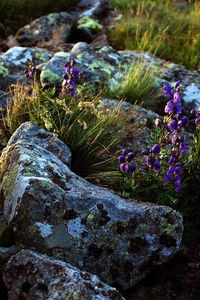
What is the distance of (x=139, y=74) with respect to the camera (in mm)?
6363

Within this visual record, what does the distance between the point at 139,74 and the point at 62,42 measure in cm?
212

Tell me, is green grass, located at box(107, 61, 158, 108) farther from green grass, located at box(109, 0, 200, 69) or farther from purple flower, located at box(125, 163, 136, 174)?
purple flower, located at box(125, 163, 136, 174)

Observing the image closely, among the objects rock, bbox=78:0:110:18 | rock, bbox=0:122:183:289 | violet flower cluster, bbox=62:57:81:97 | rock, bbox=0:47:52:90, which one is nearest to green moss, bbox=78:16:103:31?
rock, bbox=78:0:110:18

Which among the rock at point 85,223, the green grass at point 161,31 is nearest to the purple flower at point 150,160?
the rock at point 85,223

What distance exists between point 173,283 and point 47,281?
43.9 inches

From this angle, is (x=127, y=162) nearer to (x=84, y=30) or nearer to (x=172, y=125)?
(x=172, y=125)

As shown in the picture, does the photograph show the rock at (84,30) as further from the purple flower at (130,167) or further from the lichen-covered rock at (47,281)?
the lichen-covered rock at (47,281)

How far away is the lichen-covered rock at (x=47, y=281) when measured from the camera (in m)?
2.98

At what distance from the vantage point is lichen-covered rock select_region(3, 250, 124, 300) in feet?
9.78

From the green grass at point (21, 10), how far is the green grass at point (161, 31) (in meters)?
1.32

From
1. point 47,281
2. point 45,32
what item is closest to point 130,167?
point 47,281

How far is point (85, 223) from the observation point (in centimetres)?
362

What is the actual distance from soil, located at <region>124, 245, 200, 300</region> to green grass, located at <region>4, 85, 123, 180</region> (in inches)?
40.7

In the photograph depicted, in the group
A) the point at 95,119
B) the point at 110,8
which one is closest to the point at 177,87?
the point at 95,119
